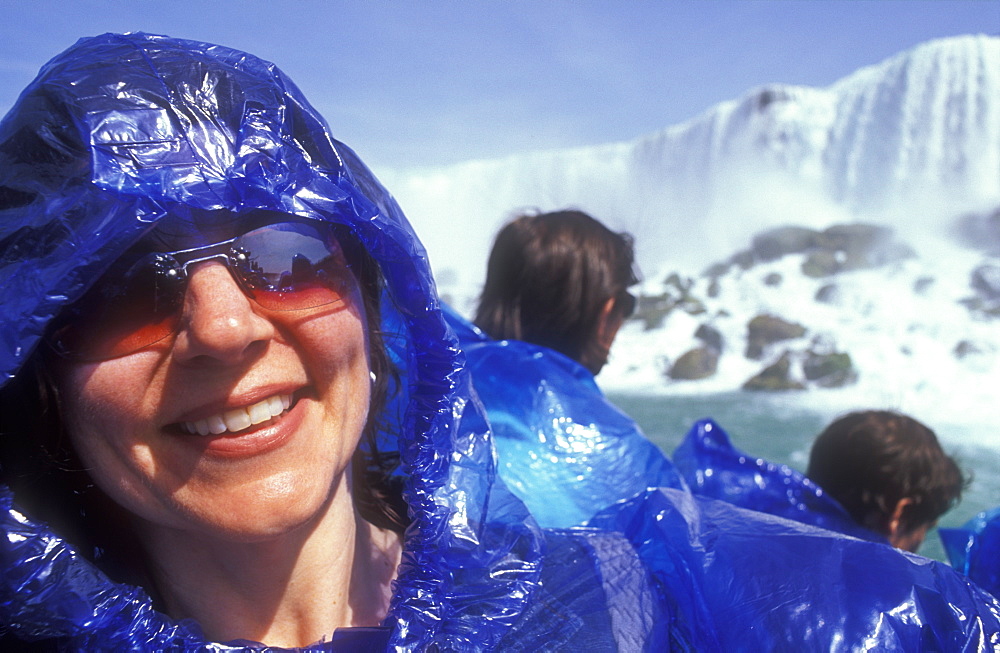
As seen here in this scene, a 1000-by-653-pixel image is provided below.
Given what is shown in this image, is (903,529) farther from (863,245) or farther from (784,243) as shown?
(784,243)

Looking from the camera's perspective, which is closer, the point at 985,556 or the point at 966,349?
the point at 985,556

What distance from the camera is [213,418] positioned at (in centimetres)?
92

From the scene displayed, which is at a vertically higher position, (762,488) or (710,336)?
(762,488)

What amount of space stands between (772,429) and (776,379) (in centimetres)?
207

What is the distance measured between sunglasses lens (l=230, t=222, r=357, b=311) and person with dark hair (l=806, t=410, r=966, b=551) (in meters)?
1.90

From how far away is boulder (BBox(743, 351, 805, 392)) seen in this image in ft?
33.0

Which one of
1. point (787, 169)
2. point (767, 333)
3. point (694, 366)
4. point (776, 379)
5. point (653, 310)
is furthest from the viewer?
point (787, 169)

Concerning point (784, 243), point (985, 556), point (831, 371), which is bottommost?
point (831, 371)

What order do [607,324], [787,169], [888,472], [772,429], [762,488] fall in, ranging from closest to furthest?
[762,488]
[888,472]
[607,324]
[772,429]
[787,169]

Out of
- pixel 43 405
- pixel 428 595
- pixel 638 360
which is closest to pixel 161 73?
pixel 43 405

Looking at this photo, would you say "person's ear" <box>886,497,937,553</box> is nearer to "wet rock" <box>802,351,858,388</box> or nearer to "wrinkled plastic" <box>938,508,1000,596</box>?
"wrinkled plastic" <box>938,508,1000,596</box>

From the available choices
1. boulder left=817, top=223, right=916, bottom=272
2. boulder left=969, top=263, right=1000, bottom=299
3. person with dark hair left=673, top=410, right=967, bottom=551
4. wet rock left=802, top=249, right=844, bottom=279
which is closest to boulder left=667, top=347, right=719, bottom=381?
boulder left=969, top=263, right=1000, bottom=299

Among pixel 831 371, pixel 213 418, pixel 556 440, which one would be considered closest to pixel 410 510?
pixel 213 418

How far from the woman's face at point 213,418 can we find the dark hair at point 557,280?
141 cm
